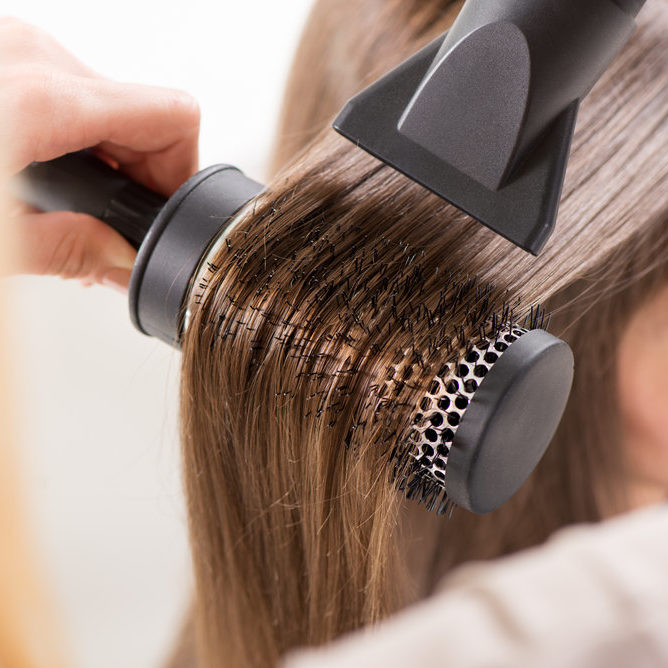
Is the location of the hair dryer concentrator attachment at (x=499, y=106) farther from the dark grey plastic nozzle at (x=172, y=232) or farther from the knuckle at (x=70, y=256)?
the knuckle at (x=70, y=256)

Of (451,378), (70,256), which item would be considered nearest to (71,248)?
(70,256)

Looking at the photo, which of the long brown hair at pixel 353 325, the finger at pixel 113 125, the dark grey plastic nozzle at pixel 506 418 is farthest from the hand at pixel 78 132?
the dark grey plastic nozzle at pixel 506 418

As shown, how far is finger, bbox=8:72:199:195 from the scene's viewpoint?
0.48 metres

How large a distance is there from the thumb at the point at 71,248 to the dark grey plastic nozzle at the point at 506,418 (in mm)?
290

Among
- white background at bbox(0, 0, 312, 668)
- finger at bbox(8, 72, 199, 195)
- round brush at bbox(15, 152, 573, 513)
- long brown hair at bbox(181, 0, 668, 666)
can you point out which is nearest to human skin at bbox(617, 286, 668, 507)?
long brown hair at bbox(181, 0, 668, 666)

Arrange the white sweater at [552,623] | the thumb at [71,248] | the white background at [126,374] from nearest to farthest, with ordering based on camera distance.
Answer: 1. the white sweater at [552,623]
2. the thumb at [71,248]
3. the white background at [126,374]

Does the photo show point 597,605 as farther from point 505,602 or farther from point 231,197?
point 231,197

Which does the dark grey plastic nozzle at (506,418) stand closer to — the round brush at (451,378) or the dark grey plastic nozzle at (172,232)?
the round brush at (451,378)

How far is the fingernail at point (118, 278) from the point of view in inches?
22.8

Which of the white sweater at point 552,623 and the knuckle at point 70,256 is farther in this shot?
the knuckle at point 70,256

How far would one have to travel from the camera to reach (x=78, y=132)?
0.50m

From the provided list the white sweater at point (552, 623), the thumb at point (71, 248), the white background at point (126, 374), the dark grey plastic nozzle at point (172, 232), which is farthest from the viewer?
the white background at point (126, 374)

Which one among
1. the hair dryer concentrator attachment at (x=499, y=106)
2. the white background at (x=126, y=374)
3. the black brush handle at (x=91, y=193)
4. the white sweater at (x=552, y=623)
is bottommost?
the white background at (x=126, y=374)

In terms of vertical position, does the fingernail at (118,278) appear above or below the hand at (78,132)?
below
